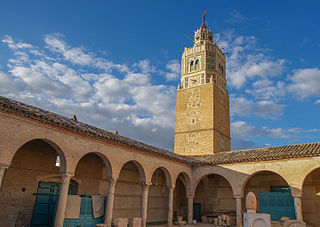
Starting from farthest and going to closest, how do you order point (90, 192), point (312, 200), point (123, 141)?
point (312, 200) < point (90, 192) < point (123, 141)

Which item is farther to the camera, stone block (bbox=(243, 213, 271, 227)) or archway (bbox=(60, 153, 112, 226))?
archway (bbox=(60, 153, 112, 226))

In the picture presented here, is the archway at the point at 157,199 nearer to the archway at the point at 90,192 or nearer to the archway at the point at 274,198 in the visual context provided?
the archway at the point at 90,192

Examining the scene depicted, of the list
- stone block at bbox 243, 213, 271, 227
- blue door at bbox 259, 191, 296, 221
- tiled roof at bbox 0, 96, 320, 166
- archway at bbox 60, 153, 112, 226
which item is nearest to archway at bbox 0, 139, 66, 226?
tiled roof at bbox 0, 96, 320, 166

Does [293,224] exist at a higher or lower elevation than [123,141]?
lower

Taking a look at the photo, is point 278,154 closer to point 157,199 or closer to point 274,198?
point 274,198

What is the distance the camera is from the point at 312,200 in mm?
16750

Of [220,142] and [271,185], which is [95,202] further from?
[220,142]

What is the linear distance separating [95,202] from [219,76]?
2195 centimetres

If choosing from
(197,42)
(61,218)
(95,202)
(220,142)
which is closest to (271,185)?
(220,142)

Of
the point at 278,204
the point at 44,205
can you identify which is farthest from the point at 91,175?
the point at 278,204

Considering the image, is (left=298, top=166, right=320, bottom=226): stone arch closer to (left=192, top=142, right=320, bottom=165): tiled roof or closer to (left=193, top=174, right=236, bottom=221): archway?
(left=192, top=142, right=320, bottom=165): tiled roof

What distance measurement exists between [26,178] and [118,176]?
4333mm

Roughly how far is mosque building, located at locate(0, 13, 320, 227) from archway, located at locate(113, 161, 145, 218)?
2.4 inches

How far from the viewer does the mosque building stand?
448 inches
